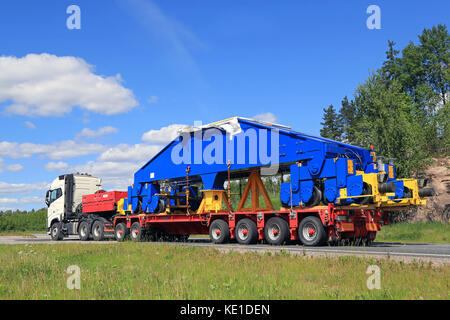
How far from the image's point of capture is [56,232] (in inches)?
1115

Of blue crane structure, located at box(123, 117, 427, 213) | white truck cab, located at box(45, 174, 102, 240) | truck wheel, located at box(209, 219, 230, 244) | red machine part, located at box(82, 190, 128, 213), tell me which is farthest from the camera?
white truck cab, located at box(45, 174, 102, 240)

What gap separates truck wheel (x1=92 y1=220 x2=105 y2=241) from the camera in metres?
25.6

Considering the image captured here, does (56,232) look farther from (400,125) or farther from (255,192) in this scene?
(400,125)

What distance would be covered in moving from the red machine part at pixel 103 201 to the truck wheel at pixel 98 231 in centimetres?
89

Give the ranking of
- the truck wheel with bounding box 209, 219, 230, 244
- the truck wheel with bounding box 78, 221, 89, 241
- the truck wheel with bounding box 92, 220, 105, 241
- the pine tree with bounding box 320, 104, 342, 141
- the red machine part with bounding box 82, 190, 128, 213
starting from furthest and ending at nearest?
Answer: the pine tree with bounding box 320, 104, 342, 141, the truck wheel with bounding box 78, 221, 89, 241, the red machine part with bounding box 82, 190, 128, 213, the truck wheel with bounding box 92, 220, 105, 241, the truck wheel with bounding box 209, 219, 230, 244

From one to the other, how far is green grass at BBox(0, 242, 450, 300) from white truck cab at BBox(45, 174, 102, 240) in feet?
52.9

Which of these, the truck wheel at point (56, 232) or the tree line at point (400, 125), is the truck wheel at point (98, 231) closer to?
the truck wheel at point (56, 232)

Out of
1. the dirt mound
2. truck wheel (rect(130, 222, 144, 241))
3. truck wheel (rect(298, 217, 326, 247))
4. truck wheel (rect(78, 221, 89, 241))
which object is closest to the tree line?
the dirt mound

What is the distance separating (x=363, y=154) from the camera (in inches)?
703

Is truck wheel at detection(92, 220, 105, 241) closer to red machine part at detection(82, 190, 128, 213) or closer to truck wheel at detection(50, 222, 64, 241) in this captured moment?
red machine part at detection(82, 190, 128, 213)

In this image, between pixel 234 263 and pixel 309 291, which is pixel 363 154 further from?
pixel 309 291

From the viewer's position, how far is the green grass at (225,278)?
277 inches

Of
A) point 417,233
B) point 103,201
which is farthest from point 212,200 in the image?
point 417,233

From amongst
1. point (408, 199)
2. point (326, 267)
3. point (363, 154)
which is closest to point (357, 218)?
point (408, 199)
